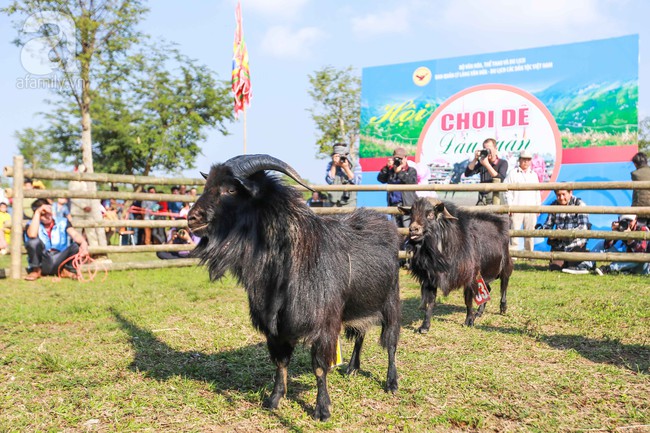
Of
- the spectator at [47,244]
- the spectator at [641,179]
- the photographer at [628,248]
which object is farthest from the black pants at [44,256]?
the spectator at [641,179]

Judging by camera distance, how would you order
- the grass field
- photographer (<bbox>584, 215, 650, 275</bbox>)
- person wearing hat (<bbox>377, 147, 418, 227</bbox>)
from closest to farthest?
the grass field, photographer (<bbox>584, 215, 650, 275</bbox>), person wearing hat (<bbox>377, 147, 418, 227</bbox>)

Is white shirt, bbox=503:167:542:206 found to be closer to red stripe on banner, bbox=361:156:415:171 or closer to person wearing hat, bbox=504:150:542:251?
person wearing hat, bbox=504:150:542:251

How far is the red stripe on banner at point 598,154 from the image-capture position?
1248 centimetres

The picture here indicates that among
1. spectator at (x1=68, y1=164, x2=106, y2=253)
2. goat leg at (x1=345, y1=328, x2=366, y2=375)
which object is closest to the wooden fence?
spectator at (x1=68, y1=164, x2=106, y2=253)

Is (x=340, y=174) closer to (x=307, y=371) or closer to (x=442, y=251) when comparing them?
(x=442, y=251)

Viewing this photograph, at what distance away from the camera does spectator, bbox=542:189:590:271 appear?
10453 millimetres

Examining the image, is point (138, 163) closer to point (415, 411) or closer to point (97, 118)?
point (97, 118)

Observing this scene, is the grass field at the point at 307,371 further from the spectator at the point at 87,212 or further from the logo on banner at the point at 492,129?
the logo on banner at the point at 492,129

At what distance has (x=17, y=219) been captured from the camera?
9.52m

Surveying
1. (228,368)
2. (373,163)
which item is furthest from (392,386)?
(373,163)

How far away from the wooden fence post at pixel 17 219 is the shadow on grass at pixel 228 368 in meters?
5.26

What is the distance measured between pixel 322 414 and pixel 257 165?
66.2 inches

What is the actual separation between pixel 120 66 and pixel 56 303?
49.0 feet

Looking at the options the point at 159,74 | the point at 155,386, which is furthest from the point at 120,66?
the point at 155,386
